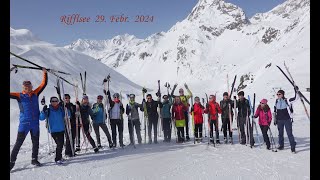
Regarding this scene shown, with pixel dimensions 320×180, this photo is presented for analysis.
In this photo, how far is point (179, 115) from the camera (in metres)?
13.7

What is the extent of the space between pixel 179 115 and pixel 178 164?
4530 millimetres

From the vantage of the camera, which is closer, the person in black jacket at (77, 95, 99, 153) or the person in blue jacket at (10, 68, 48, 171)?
the person in blue jacket at (10, 68, 48, 171)

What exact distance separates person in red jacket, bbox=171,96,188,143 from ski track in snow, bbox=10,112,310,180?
3.98 feet

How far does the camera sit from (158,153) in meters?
11.1

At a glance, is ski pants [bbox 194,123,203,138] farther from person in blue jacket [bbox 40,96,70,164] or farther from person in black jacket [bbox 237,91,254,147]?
person in blue jacket [bbox 40,96,70,164]

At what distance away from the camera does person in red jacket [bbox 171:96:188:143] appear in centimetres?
1362

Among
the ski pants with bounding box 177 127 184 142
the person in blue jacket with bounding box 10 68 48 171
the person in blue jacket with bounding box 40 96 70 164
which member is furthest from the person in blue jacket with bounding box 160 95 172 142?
the person in blue jacket with bounding box 10 68 48 171

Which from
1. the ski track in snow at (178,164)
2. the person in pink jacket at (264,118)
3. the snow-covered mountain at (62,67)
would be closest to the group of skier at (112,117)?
the person in pink jacket at (264,118)

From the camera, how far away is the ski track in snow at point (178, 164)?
26.8ft

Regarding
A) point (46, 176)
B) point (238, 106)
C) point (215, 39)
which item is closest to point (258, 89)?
point (238, 106)

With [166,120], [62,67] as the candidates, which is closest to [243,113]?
[166,120]

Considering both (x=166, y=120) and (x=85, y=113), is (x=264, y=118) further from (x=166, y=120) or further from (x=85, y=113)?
(x=85, y=113)

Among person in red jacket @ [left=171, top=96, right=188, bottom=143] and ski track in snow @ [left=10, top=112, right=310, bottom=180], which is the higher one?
person in red jacket @ [left=171, top=96, right=188, bottom=143]

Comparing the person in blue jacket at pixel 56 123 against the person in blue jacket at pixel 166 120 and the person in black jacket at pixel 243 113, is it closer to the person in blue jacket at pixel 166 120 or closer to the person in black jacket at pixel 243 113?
the person in blue jacket at pixel 166 120
